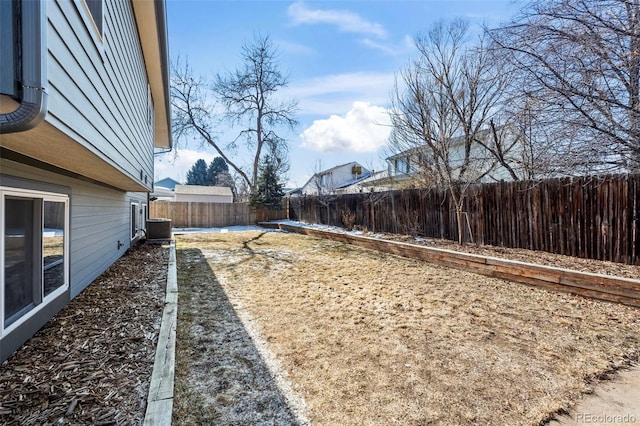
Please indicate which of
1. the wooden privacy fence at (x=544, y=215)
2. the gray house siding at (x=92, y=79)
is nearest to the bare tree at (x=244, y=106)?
the wooden privacy fence at (x=544, y=215)

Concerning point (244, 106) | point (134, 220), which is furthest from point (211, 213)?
point (244, 106)

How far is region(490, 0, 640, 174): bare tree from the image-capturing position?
12.6 feet

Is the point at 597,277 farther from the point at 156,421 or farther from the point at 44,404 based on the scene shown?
the point at 44,404

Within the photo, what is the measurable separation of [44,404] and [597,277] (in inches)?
228

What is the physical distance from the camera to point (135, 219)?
32.0 ft

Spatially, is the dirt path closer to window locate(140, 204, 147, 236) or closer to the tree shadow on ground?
the tree shadow on ground

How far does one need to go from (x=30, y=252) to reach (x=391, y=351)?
3.53 m

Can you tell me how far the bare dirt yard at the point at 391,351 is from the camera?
2051 mm

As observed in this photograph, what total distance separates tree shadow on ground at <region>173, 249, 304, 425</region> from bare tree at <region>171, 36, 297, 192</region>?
1771 cm

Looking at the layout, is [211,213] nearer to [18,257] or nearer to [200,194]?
[200,194]

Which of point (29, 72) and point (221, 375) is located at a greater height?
point (29, 72)

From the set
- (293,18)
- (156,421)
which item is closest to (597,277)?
(156,421)

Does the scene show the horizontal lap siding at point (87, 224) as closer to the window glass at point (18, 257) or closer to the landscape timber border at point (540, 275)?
the window glass at point (18, 257)

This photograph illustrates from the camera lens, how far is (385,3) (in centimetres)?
780
